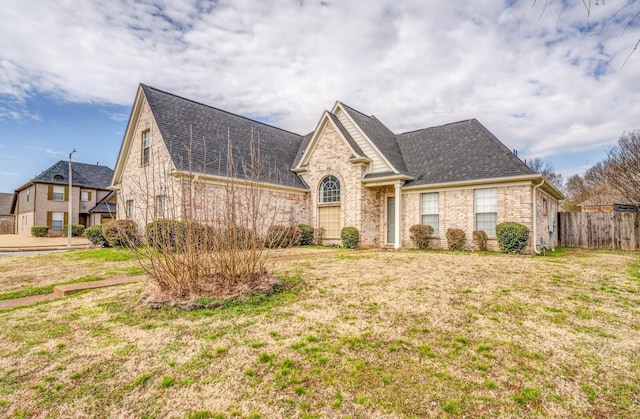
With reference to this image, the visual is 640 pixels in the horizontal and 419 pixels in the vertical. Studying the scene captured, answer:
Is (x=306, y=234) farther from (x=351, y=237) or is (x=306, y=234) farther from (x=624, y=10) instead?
(x=624, y=10)

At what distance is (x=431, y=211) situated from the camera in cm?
1443

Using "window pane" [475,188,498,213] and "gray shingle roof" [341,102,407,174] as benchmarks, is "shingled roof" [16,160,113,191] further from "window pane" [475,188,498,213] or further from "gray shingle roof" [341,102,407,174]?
"window pane" [475,188,498,213]

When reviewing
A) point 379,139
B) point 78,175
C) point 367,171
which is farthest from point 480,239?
point 78,175

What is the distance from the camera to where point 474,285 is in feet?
20.8

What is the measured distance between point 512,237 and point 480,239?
1288 millimetres

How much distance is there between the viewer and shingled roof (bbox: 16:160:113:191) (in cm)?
3086

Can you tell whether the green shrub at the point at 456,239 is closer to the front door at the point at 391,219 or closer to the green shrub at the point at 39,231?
the front door at the point at 391,219

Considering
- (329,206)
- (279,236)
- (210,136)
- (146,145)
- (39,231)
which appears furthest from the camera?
(39,231)

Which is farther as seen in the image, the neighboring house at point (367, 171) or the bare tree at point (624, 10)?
the neighboring house at point (367, 171)

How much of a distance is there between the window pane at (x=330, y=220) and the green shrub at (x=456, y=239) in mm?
5438

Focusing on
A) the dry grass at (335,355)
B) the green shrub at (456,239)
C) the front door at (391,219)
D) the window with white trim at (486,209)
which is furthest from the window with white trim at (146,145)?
the window with white trim at (486,209)

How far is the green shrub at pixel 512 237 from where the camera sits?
454 inches

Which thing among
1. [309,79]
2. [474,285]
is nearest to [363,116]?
[309,79]

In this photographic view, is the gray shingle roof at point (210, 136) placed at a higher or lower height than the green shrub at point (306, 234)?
higher
